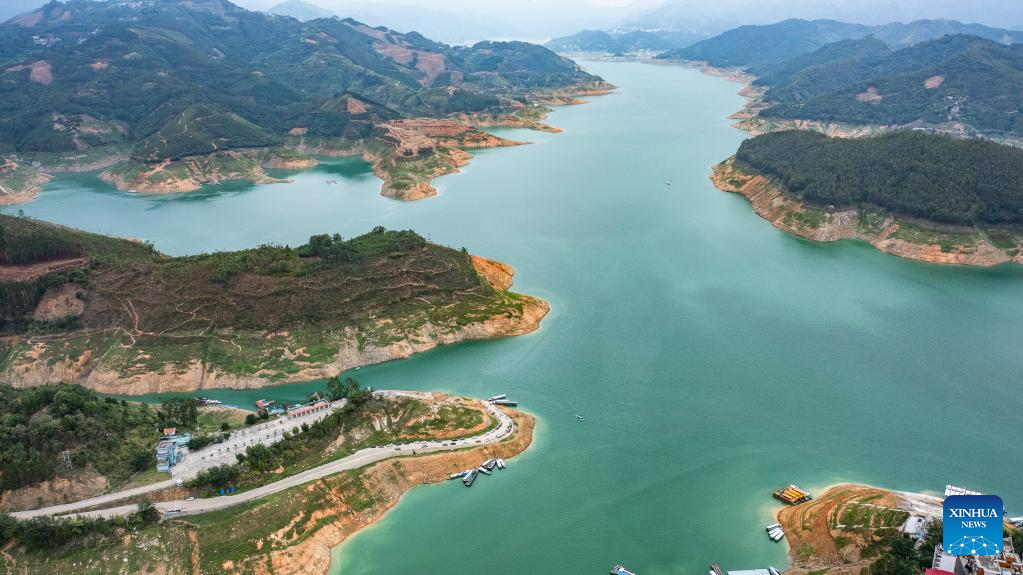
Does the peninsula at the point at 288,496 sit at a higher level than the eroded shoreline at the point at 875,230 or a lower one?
lower

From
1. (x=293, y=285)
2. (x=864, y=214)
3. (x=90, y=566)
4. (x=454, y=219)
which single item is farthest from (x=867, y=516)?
(x=454, y=219)

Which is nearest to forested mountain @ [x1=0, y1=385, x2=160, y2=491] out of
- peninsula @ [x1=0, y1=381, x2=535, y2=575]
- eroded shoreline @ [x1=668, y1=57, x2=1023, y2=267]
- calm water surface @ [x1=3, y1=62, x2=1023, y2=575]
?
peninsula @ [x1=0, y1=381, x2=535, y2=575]

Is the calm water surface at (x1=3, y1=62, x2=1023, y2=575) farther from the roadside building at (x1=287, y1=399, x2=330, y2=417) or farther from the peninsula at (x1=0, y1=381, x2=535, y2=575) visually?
the roadside building at (x1=287, y1=399, x2=330, y2=417)

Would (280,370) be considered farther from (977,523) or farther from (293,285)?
(977,523)

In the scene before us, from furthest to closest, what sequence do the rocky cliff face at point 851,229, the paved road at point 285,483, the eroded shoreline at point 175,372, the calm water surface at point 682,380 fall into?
the rocky cliff face at point 851,229
the eroded shoreline at point 175,372
the calm water surface at point 682,380
the paved road at point 285,483

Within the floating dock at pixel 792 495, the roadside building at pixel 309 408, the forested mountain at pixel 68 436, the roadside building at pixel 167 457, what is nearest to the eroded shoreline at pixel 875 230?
the floating dock at pixel 792 495

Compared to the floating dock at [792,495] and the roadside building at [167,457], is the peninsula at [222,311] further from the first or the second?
the floating dock at [792,495]
